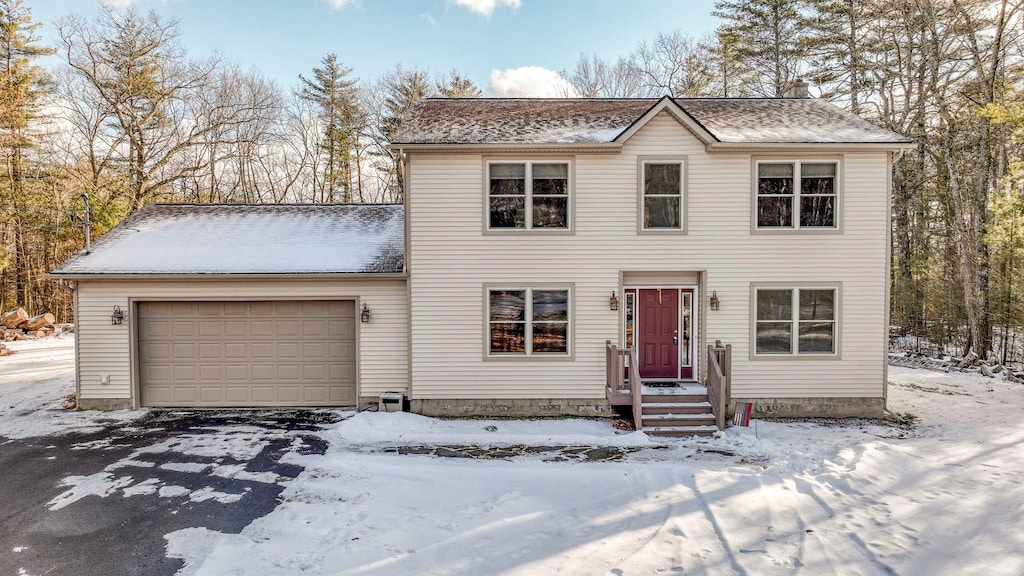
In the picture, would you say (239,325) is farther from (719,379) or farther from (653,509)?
(719,379)

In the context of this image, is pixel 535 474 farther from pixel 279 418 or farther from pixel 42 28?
pixel 42 28

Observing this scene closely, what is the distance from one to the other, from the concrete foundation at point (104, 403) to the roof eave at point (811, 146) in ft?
41.8

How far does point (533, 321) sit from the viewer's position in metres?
9.10

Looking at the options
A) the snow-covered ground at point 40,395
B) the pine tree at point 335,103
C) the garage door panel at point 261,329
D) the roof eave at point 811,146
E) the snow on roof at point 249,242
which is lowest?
the snow-covered ground at point 40,395

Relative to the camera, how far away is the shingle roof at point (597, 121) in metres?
8.92

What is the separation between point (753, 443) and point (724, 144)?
17.6ft

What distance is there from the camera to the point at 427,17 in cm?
2038

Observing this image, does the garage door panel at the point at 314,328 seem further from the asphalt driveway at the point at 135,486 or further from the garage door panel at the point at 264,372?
the asphalt driveway at the point at 135,486

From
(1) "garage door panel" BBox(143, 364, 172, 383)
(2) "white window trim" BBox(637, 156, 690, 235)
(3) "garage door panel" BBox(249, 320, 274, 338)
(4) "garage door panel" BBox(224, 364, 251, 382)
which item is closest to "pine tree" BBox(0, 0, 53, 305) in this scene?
(1) "garage door panel" BBox(143, 364, 172, 383)

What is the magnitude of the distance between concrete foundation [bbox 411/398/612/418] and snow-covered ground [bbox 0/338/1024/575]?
74 cm

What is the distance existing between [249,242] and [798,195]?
1141 centimetres

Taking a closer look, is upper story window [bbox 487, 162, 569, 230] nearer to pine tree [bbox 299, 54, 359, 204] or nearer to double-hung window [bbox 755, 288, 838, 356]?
double-hung window [bbox 755, 288, 838, 356]

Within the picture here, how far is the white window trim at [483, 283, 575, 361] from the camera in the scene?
9.03 meters

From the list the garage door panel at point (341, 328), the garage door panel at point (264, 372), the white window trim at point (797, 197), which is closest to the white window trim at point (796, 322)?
the white window trim at point (797, 197)
